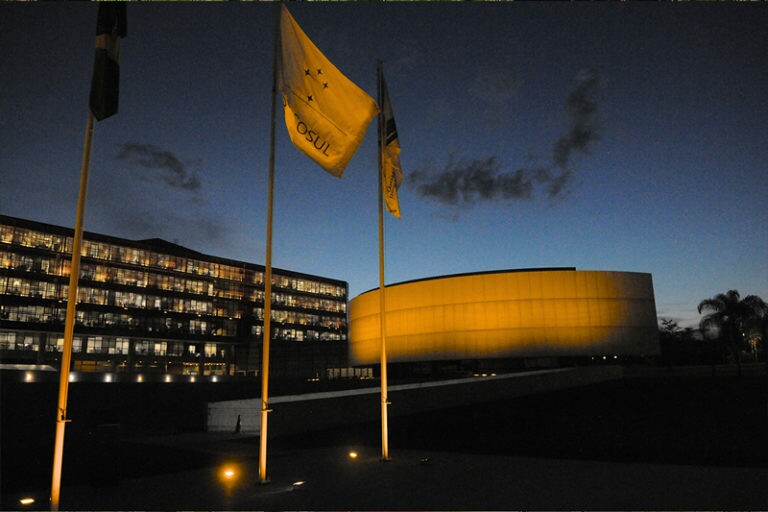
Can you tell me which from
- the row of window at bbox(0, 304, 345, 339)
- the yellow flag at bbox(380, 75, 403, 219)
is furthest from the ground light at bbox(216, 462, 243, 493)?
the row of window at bbox(0, 304, 345, 339)

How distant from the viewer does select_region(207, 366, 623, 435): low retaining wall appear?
18.5 m

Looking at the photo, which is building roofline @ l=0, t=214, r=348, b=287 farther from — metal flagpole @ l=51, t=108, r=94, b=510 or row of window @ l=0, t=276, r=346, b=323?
metal flagpole @ l=51, t=108, r=94, b=510

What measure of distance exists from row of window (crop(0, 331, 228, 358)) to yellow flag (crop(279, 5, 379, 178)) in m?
76.3

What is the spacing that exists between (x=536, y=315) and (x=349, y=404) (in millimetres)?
58876

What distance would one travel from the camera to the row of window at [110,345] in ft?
287

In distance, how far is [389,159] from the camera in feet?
47.5

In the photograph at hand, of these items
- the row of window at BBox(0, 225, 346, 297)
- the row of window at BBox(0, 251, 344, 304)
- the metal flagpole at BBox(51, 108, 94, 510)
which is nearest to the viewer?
the metal flagpole at BBox(51, 108, 94, 510)

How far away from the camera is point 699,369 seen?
7006 cm

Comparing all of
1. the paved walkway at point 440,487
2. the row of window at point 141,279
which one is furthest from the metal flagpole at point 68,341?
→ the row of window at point 141,279

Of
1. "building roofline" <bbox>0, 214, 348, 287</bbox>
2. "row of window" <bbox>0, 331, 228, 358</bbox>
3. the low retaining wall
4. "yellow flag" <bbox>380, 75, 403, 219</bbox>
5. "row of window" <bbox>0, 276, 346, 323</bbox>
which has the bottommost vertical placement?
the low retaining wall

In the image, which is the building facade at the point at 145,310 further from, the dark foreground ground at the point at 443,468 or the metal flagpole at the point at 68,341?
the metal flagpole at the point at 68,341

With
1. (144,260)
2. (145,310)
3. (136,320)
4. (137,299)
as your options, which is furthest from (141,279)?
(136,320)

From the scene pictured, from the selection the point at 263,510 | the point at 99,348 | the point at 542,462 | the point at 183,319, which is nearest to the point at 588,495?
the point at 542,462

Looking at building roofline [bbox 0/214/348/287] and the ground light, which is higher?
building roofline [bbox 0/214/348/287]
